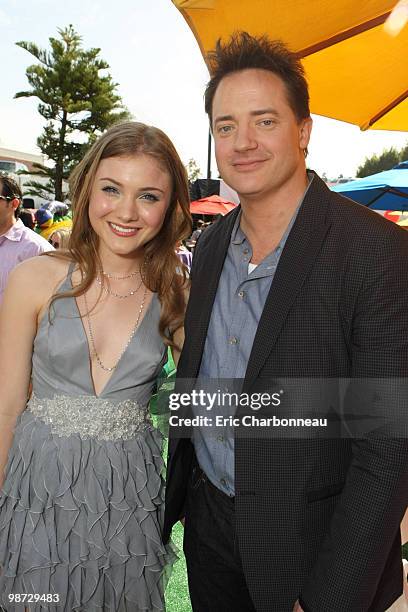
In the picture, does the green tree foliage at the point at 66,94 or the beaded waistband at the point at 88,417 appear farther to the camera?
the green tree foliage at the point at 66,94

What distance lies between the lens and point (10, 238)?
3918 mm

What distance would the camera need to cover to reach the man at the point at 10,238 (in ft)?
12.7

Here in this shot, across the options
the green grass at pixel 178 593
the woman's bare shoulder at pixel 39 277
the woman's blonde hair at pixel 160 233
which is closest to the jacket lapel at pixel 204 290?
the woman's blonde hair at pixel 160 233

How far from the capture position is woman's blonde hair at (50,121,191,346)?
1.81 meters

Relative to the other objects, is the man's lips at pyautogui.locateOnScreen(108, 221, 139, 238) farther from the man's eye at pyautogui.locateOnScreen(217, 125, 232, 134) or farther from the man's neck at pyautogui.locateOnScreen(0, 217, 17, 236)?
the man's neck at pyautogui.locateOnScreen(0, 217, 17, 236)

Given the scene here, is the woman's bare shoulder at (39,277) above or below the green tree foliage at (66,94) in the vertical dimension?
below

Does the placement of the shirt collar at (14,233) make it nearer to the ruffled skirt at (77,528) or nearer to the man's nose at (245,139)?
the ruffled skirt at (77,528)

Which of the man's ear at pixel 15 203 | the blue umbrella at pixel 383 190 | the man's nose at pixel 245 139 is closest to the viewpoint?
the man's nose at pixel 245 139

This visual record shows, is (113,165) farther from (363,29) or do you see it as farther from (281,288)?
(363,29)

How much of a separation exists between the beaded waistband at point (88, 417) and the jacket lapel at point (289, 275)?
0.53m

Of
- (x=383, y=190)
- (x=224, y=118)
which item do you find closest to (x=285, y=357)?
(x=224, y=118)

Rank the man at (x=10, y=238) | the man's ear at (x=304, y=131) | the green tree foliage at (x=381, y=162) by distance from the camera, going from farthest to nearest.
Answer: the green tree foliage at (x=381, y=162)
the man at (x=10, y=238)
the man's ear at (x=304, y=131)

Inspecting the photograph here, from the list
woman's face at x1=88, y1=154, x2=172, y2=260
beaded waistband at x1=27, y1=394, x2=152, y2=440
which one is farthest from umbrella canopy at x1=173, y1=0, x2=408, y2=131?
beaded waistband at x1=27, y1=394, x2=152, y2=440

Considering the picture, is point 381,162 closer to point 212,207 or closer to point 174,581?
point 212,207
